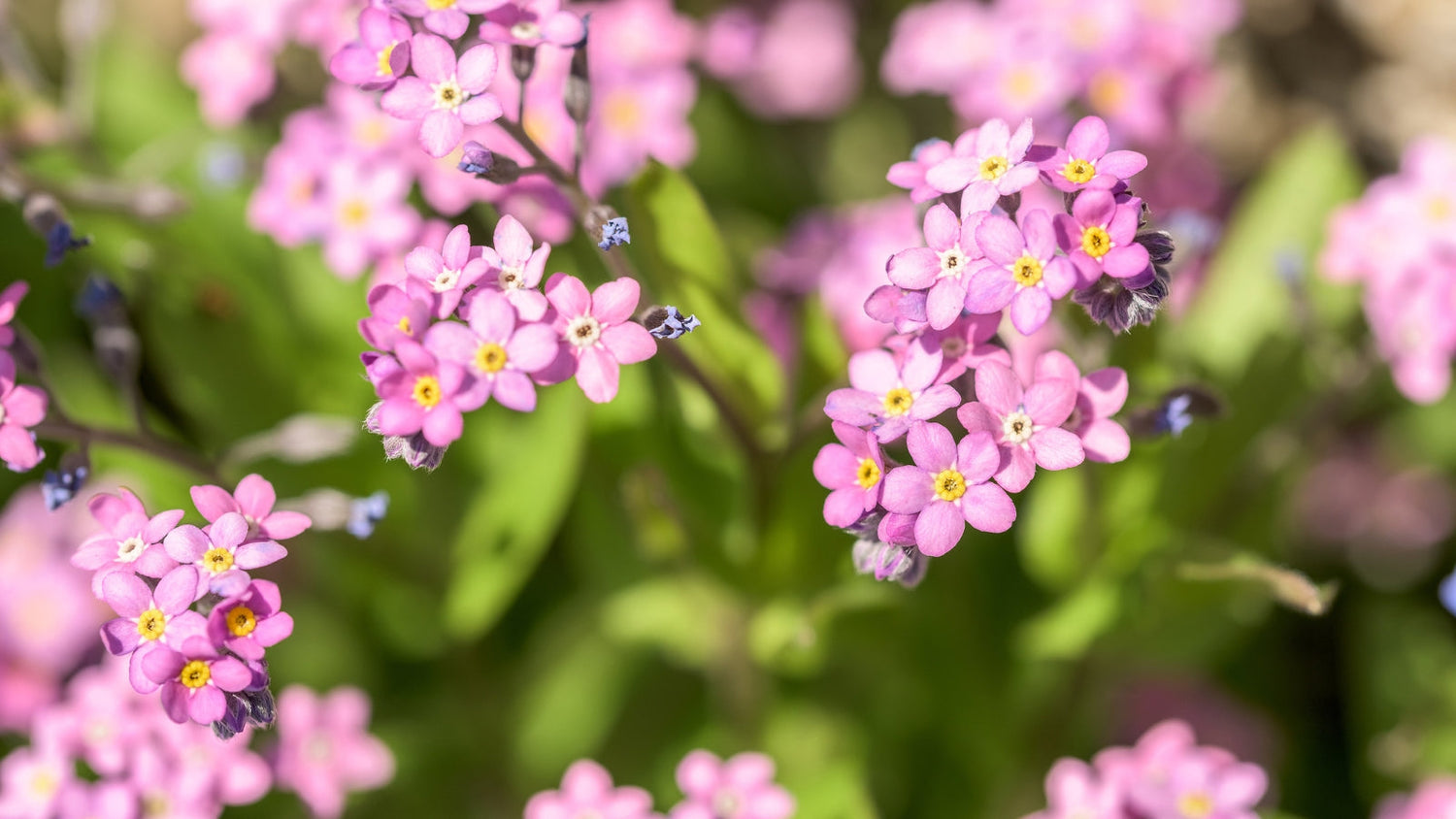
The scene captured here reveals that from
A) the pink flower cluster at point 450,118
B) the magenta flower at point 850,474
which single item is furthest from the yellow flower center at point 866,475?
the pink flower cluster at point 450,118

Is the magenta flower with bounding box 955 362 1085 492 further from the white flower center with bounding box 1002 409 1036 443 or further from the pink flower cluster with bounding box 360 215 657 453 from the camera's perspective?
the pink flower cluster with bounding box 360 215 657 453

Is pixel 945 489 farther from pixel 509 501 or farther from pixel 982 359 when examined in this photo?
pixel 509 501

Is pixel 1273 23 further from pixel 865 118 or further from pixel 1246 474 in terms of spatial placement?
pixel 1246 474

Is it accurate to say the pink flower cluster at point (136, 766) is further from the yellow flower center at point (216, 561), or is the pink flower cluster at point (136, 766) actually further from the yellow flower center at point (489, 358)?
the yellow flower center at point (489, 358)

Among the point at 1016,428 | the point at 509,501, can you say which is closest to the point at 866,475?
the point at 1016,428

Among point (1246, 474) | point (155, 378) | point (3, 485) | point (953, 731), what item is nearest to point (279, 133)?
point (155, 378)

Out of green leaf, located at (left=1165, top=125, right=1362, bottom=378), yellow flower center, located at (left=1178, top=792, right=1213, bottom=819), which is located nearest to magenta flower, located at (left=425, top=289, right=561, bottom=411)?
yellow flower center, located at (left=1178, top=792, right=1213, bottom=819)
